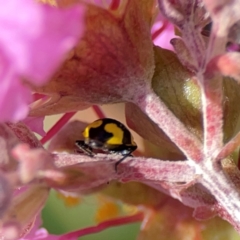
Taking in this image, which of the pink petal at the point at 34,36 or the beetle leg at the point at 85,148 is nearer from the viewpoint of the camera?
the pink petal at the point at 34,36

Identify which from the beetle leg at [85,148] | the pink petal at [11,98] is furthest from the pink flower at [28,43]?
the beetle leg at [85,148]

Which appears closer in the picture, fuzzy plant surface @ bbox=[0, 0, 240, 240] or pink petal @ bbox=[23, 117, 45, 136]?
fuzzy plant surface @ bbox=[0, 0, 240, 240]

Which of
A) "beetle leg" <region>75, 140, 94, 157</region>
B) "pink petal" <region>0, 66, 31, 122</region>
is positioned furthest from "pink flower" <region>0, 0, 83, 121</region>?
"beetle leg" <region>75, 140, 94, 157</region>

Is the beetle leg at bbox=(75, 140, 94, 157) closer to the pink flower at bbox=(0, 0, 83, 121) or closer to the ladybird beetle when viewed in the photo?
the ladybird beetle

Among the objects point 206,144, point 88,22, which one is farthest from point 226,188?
point 88,22

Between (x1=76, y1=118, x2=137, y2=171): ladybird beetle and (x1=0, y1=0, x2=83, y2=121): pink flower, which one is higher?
(x1=0, y1=0, x2=83, y2=121): pink flower

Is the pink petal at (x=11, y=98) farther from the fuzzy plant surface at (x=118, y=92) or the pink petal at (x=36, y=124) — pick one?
the pink petal at (x=36, y=124)

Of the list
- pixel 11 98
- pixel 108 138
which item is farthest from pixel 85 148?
pixel 11 98
